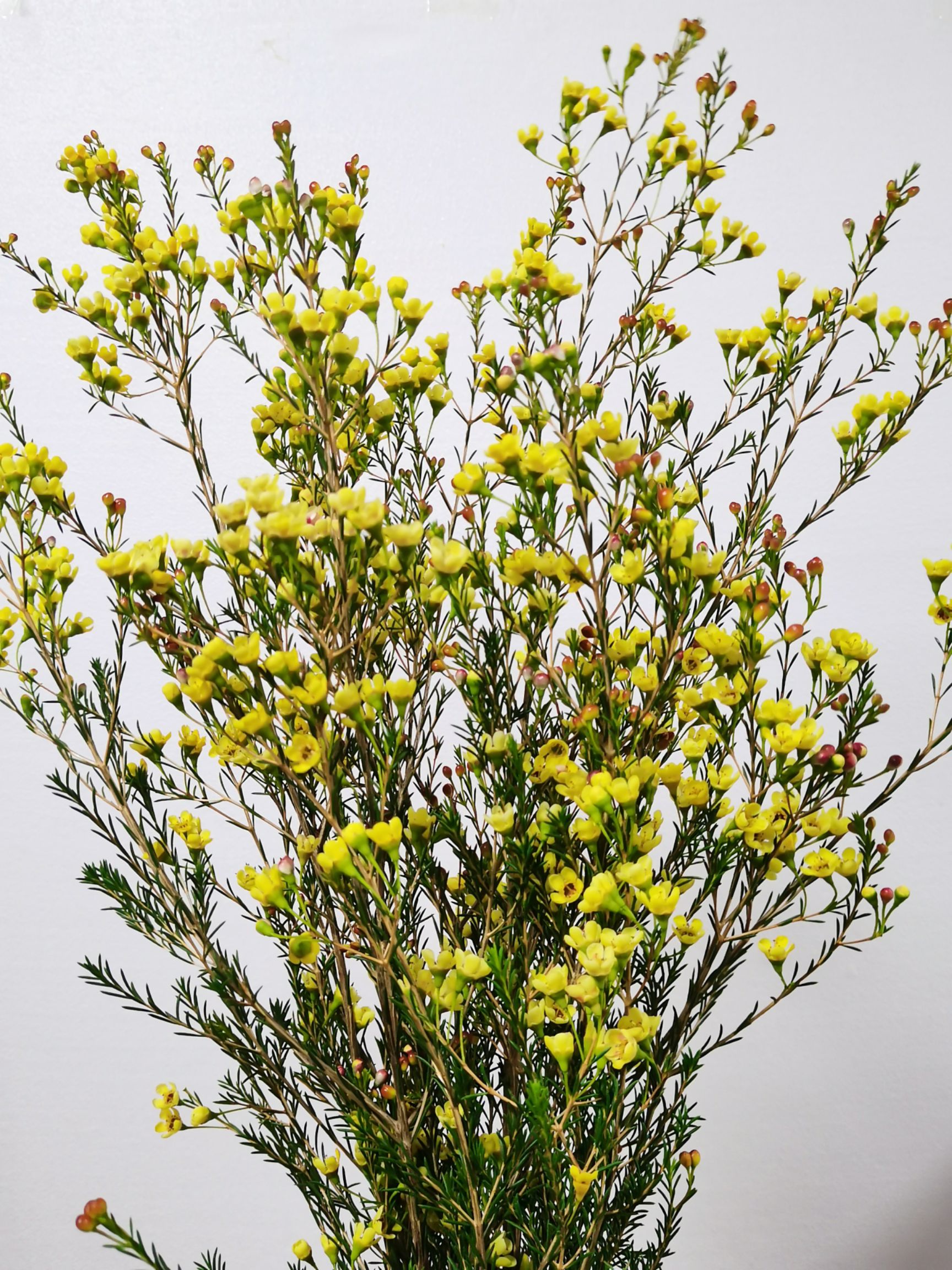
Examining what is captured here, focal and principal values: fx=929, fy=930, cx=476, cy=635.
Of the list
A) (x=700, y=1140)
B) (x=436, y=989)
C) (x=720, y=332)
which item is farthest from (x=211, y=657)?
(x=700, y=1140)

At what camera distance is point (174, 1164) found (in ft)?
3.91

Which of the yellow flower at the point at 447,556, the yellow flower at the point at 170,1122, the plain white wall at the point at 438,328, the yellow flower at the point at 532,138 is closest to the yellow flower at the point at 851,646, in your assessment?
the yellow flower at the point at 447,556

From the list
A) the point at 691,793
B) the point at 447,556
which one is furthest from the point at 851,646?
the point at 447,556

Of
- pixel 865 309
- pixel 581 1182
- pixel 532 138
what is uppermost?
pixel 532 138

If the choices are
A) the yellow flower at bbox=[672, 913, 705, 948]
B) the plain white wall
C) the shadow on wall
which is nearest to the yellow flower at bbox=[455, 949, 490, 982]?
the yellow flower at bbox=[672, 913, 705, 948]

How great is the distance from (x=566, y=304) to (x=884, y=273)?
1.30ft

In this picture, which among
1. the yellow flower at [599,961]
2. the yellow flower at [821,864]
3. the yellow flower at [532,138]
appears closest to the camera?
the yellow flower at [599,961]

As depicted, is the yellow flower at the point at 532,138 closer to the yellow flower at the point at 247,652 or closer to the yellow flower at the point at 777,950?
the yellow flower at the point at 247,652

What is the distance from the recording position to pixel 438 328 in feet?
3.96

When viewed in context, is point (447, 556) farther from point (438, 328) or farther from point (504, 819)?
point (438, 328)

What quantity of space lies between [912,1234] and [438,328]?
4.14 feet

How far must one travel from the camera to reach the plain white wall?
1.13 m

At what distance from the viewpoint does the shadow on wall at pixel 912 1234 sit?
44.1 inches

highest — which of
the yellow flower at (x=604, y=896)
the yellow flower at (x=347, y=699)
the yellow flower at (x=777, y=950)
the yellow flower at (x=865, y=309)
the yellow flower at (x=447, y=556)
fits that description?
the yellow flower at (x=865, y=309)
